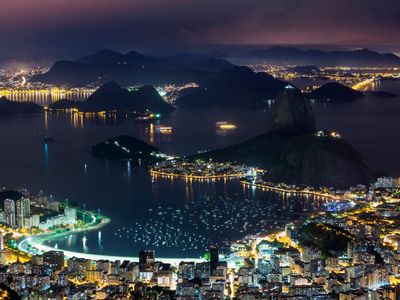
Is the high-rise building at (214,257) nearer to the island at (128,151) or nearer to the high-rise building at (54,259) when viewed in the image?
the high-rise building at (54,259)

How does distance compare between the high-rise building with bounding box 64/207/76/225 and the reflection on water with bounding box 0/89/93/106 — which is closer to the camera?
the high-rise building with bounding box 64/207/76/225

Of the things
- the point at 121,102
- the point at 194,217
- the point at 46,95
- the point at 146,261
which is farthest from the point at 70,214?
the point at 46,95

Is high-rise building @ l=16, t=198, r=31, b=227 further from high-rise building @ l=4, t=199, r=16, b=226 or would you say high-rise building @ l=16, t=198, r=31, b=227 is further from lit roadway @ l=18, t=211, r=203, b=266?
lit roadway @ l=18, t=211, r=203, b=266

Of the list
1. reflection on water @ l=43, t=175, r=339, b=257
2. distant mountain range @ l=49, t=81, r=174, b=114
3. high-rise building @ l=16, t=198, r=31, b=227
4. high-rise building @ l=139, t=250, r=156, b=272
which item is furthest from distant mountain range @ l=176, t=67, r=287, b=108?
high-rise building @ l=139, t=250, r=156, b=272

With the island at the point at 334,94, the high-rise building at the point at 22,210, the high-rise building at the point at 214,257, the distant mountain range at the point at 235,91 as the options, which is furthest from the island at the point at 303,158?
the island at the point at 334,94

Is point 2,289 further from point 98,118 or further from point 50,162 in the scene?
point 98,118

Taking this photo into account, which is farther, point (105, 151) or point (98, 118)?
point (98, 118)

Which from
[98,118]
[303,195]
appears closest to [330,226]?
[303,195]

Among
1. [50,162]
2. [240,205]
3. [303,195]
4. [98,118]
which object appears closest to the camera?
[240,205]
